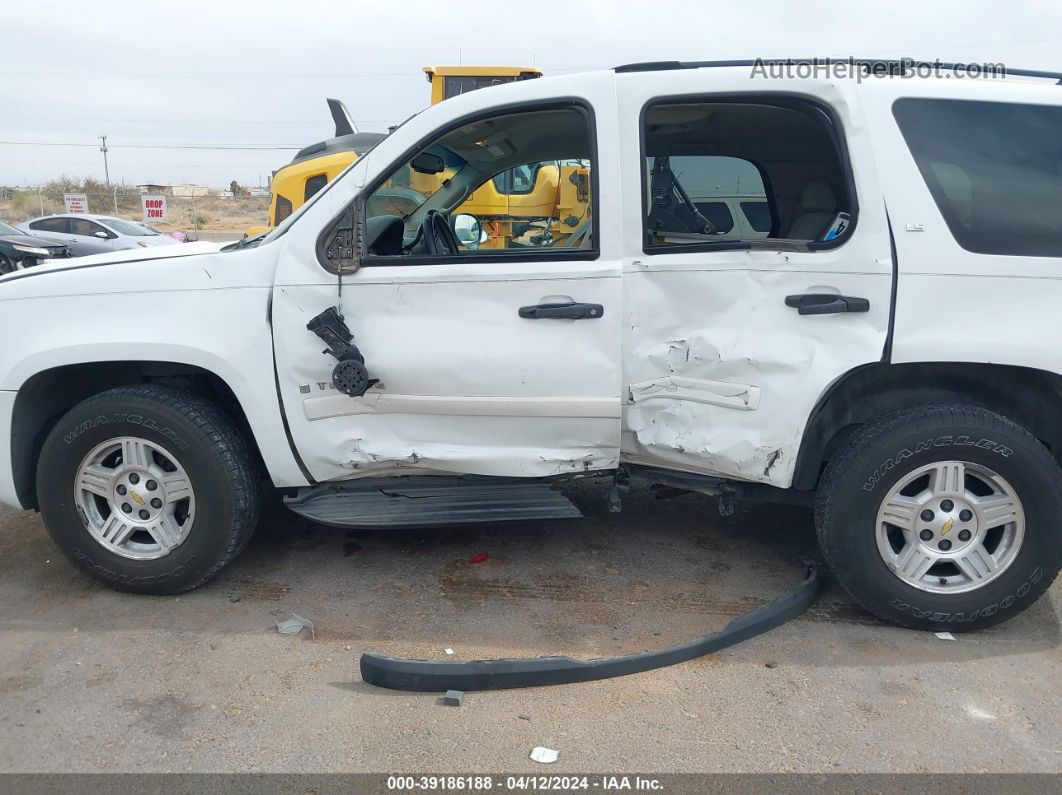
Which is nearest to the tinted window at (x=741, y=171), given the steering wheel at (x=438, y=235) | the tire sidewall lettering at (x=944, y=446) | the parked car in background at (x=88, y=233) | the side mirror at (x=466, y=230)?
the tire sidewall lettering at (x=944, y=446)

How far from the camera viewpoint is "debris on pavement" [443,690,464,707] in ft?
9.23

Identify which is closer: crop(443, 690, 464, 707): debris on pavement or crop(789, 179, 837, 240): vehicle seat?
crop(443, 690, 464, 707): debris on pavement

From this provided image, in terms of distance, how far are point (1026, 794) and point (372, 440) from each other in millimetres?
2550

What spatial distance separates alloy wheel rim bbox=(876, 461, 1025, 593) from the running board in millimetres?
1299

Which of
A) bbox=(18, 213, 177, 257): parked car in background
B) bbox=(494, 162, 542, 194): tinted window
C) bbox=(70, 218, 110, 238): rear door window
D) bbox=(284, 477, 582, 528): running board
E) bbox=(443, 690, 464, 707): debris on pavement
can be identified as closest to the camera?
bbox=(443, 690, 464, 707): debris on pavement

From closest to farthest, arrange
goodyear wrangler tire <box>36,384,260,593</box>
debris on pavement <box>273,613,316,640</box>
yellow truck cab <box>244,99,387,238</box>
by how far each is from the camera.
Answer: debris on pavement <box>273,613,316,640</box>, goodyear wrangler tire <box>36,384,260,593</box>, yellow truck cab <box>244,99,387,238</box>

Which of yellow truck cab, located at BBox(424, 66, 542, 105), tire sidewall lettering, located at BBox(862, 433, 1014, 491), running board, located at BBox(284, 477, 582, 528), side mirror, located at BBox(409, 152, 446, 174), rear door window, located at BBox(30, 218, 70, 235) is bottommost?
running board, located at BBox(284, 477, 582, 528)

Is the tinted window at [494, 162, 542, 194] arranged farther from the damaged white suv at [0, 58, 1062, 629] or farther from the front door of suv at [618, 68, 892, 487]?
the front door of suv at [618, 68, 892, 487]

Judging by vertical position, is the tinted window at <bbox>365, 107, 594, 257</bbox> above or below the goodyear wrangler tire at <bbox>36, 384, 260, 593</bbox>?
above

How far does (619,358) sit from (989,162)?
5.23 ft

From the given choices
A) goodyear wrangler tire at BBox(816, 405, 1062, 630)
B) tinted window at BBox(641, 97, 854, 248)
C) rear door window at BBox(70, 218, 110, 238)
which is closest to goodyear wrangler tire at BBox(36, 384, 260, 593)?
tinted window at BBox(641, 97, 854, 248)

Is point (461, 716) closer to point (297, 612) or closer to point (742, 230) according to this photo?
point (297, 612)

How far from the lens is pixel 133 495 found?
3.51 metres

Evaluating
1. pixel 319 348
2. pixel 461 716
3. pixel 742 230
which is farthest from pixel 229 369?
pixel 742 230
